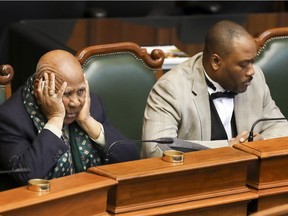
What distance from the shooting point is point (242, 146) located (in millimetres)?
2941

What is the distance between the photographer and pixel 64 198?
2.42 m

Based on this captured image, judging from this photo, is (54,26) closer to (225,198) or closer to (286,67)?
(286,67)

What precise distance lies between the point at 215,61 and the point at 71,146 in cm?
76

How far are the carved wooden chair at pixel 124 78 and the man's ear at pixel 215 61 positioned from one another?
1.11ft

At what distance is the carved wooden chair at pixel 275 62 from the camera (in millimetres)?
4301

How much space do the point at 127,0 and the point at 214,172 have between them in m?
4.34

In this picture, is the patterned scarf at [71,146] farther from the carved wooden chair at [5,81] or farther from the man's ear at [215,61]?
the man's ear at [215,61]

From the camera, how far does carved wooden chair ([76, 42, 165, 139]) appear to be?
3907 mm

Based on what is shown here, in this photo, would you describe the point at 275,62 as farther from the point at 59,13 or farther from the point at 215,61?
the point at 59,13

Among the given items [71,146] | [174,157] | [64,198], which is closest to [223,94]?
[71,146]

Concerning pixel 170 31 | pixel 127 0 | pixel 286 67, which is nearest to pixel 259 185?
pixel 286 67

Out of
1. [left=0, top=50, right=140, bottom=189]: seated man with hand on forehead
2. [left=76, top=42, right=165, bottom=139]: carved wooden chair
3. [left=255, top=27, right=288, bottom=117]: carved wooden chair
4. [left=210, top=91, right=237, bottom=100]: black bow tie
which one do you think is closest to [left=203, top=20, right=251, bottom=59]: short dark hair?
[left=210, top=91, right=237, bottom=100]: black bow tie

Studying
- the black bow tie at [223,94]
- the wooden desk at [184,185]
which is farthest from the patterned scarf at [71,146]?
the black bow tie at [223,94]

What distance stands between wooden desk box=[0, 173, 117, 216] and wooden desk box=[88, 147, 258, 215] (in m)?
0.06
